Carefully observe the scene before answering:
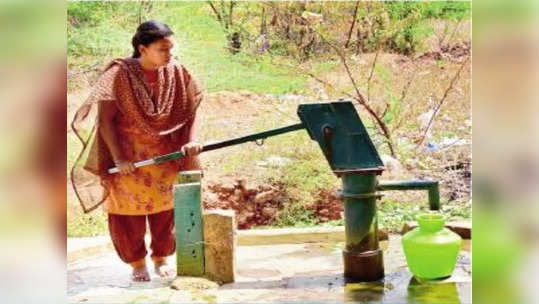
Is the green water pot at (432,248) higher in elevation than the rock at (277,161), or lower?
lower

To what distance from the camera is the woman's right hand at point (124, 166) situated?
4.17m

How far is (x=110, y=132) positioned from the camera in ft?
13.7

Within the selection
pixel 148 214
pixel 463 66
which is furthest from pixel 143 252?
pixel 463 66

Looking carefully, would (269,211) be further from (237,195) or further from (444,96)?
(444,96)

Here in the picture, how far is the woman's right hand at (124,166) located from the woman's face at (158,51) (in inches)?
26.4

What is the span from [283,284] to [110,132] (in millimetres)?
1498

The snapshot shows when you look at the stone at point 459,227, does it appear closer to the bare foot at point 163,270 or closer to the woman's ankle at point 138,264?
the bare foot at point 163,270

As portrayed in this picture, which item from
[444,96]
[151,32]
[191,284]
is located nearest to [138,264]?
[191,284]

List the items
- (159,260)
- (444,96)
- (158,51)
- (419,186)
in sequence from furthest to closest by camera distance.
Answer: (444,96) → (159,260) → (158,51) → (419,186)

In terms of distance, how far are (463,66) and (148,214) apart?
316 centimetres

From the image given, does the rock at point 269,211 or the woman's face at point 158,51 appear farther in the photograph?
Result: the rock at point 269,211

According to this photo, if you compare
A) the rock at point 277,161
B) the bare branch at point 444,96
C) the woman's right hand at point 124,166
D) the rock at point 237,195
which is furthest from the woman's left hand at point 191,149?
the bare branch at point 444,96

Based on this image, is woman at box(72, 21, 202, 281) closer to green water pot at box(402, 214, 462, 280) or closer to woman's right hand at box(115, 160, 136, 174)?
woman's right hand at box(115, 160, 136, 174)
